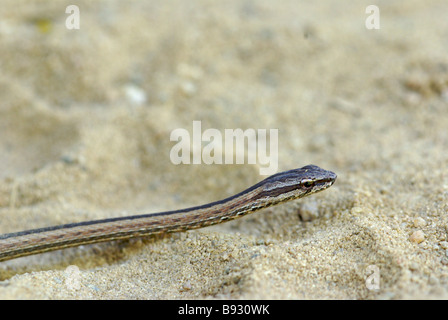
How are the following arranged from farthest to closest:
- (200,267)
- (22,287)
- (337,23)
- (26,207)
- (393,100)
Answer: (337,23)
(393,100)
(26,207)
(200,267)
(22,287)

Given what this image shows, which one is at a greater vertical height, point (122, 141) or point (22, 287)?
point (122, 141)

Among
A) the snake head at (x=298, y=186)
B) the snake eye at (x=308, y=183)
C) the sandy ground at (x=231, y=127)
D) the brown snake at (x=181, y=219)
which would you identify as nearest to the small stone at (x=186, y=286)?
the sandy ground at (x=231, y=127)

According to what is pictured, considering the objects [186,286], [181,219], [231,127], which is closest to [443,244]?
[186,286]

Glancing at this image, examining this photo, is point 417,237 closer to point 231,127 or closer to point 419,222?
point 419,222

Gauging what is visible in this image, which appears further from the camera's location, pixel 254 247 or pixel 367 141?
pixel 367 141

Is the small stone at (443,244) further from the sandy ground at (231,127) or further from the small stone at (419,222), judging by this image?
the small stone at (419,222)

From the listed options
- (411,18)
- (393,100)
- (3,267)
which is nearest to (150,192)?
(3,267)

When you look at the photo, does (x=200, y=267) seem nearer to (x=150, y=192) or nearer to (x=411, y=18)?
(x=150, y=192)
